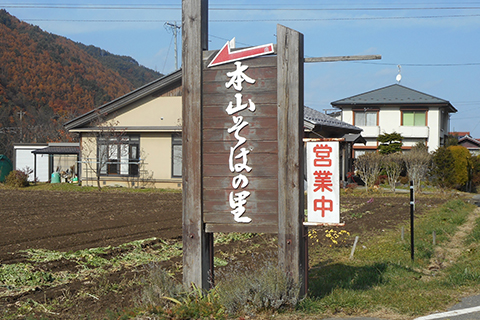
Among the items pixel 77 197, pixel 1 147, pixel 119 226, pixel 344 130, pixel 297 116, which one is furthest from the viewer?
pixel 1 147

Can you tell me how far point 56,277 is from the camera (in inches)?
302

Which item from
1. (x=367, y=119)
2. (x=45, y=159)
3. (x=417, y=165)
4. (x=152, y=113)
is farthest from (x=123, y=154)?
(x=367, y=119)

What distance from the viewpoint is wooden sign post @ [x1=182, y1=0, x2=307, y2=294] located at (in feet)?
19.5

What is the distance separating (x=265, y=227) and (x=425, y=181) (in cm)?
2121

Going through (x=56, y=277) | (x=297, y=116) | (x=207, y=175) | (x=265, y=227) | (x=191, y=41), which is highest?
(x=191, y=41)

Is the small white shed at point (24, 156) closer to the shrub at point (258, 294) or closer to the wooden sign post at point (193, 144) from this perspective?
the wooden sign post at point (193, 144)

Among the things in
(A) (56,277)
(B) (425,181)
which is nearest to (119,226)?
(A) (56,277)

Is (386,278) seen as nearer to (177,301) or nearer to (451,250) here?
(177,301)

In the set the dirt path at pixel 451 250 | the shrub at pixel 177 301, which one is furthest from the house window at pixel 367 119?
the shrub at pixel 177 301

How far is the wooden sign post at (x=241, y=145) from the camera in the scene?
234 inches

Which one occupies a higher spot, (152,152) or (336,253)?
(152,152)

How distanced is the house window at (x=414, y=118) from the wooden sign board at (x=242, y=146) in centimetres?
3745

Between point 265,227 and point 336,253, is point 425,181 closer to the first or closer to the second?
point 336,253

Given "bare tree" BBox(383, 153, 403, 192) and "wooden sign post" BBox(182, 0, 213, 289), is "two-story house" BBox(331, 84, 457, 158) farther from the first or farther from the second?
"wooden sign post" BBox(182, 0, 213, 289)
